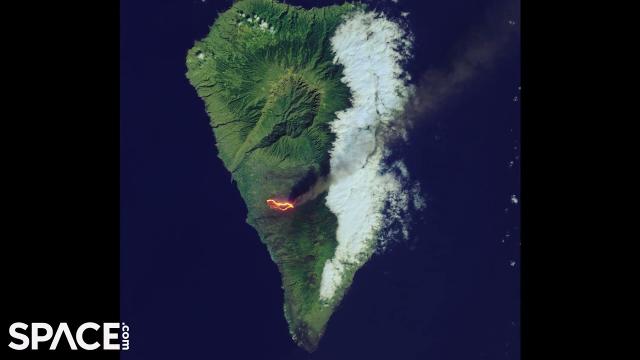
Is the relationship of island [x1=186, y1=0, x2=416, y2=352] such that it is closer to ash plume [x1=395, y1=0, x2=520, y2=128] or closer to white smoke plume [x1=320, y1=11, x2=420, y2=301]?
white smoke plume [x1=320, y1=11, x2=420, y2=301]

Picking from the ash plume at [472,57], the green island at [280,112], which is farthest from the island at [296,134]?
the ash plume at [472,57]

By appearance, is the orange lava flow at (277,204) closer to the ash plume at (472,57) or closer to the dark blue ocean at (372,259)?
the dark blue ocean at (372,259)

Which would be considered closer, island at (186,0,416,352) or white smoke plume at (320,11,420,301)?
island at (186,0,416,352)

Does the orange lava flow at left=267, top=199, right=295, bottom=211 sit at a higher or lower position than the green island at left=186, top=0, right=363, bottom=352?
lower

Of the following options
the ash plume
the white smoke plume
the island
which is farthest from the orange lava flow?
the ash plume

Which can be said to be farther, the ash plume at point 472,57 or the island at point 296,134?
the ash plume at point 472,57

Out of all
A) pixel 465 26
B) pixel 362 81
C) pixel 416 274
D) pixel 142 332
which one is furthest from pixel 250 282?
pixel 465 26

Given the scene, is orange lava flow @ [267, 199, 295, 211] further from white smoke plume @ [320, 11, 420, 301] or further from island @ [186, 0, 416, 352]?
white smoke plume @ [320, 11, 420, 301]

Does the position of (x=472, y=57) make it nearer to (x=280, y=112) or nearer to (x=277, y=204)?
(x=280, y=112)
